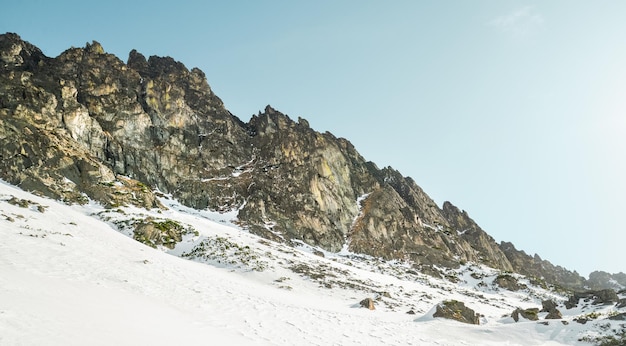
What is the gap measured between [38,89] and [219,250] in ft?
166

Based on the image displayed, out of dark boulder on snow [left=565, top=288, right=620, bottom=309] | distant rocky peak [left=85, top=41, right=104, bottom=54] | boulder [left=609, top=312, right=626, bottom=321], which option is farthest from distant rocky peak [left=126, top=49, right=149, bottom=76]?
boulder [left=609, top=312, right=626, bottom=321]

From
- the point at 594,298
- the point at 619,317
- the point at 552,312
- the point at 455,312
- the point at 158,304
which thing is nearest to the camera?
the point at 158,304

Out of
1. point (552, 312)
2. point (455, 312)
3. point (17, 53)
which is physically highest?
point (17, 53)

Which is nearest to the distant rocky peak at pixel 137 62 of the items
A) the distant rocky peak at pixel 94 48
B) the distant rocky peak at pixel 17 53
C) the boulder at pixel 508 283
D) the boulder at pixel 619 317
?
the distant rocky peak at pixel 94 48

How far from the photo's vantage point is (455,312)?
22.6 metres

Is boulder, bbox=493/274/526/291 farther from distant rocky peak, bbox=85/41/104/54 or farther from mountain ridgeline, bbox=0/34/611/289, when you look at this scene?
distant rocky peak, bbox=85/41/104/54

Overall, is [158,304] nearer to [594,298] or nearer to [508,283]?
[594,298]

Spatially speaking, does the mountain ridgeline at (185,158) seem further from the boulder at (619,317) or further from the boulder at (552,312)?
the boulder at (619,317)

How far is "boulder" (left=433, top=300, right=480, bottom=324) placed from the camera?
72.9 ft

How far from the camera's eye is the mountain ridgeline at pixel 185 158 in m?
51.4

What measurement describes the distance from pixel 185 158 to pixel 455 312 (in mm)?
71322

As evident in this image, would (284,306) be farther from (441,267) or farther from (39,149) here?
(441,267)

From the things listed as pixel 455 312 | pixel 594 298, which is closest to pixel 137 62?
pixel 455 312

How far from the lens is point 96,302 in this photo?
36.8ft
